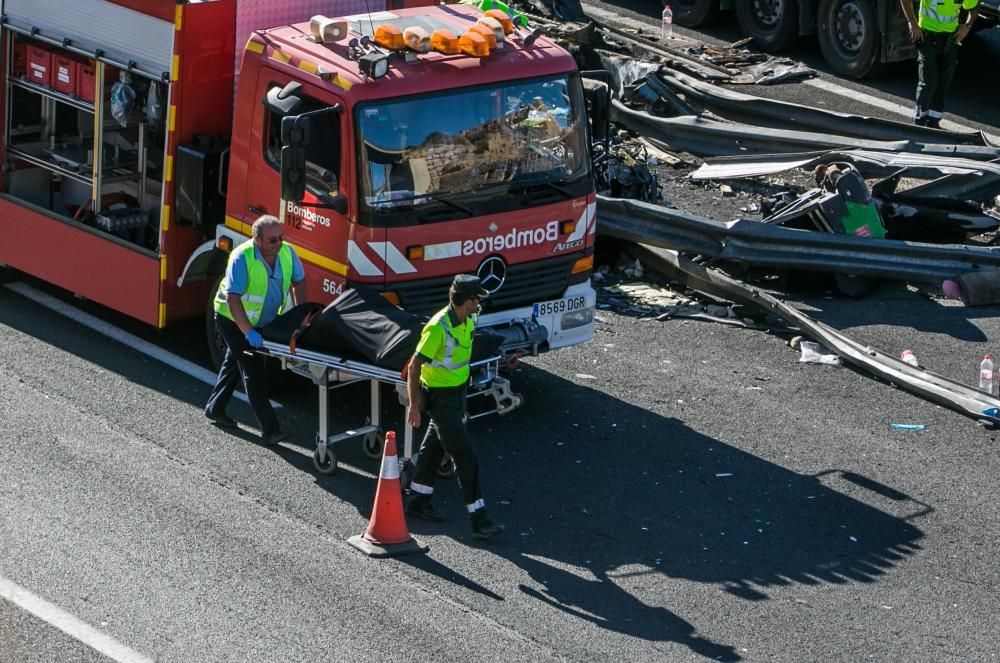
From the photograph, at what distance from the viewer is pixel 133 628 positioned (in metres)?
7.68

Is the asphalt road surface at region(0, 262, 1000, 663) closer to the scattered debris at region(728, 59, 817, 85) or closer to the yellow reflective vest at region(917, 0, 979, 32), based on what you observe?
the yellow reflective vest at region(917, 0, 979, 32)

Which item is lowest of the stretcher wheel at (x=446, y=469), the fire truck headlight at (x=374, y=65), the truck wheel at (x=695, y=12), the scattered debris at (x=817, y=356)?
the stretcher wheel at (x=446, y=469)

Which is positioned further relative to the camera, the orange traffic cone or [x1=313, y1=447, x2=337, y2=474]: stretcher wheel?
[x1=313, y1=447, x2=337, y2=474]: stretcher wheel

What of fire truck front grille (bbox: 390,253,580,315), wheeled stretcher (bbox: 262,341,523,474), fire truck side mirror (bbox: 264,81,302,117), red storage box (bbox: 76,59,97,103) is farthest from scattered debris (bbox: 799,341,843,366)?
red storage box (bbox: 76,59,97,103)

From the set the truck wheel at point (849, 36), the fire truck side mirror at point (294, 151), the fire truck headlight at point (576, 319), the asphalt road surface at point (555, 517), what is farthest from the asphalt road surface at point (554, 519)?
the truck wheel at point (849, 36)

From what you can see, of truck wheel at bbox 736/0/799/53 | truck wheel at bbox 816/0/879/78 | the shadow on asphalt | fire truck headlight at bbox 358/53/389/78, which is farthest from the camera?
truck wheel at bbox 736/0/799/53

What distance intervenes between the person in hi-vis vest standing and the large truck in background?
402 inches

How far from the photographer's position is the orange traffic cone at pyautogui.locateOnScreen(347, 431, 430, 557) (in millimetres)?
8664

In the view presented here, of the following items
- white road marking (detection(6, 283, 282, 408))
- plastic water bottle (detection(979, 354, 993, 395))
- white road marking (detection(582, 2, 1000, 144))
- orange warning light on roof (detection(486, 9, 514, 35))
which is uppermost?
orange warning light on roof (detection(486, 9, 514, 35))

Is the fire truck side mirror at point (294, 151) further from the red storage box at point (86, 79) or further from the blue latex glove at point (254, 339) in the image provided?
the red storage box at point (86, 79)

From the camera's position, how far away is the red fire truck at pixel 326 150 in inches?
380

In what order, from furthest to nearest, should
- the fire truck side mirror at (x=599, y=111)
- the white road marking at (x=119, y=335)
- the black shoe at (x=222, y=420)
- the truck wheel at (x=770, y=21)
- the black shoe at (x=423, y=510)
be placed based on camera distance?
the truck wheel at (x=770, y=21)
the white road marking at (x=119, y=335)
the fire truck side mirror at (x=599, y=111)
the black shoe at (x=222, y=420)
the black shoe at (x=423, y=510)

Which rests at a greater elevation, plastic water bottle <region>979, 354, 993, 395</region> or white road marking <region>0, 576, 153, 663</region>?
plastic water bottle <region>979, 354, 993, 395</region>

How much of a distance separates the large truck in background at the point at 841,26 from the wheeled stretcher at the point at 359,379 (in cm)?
977
